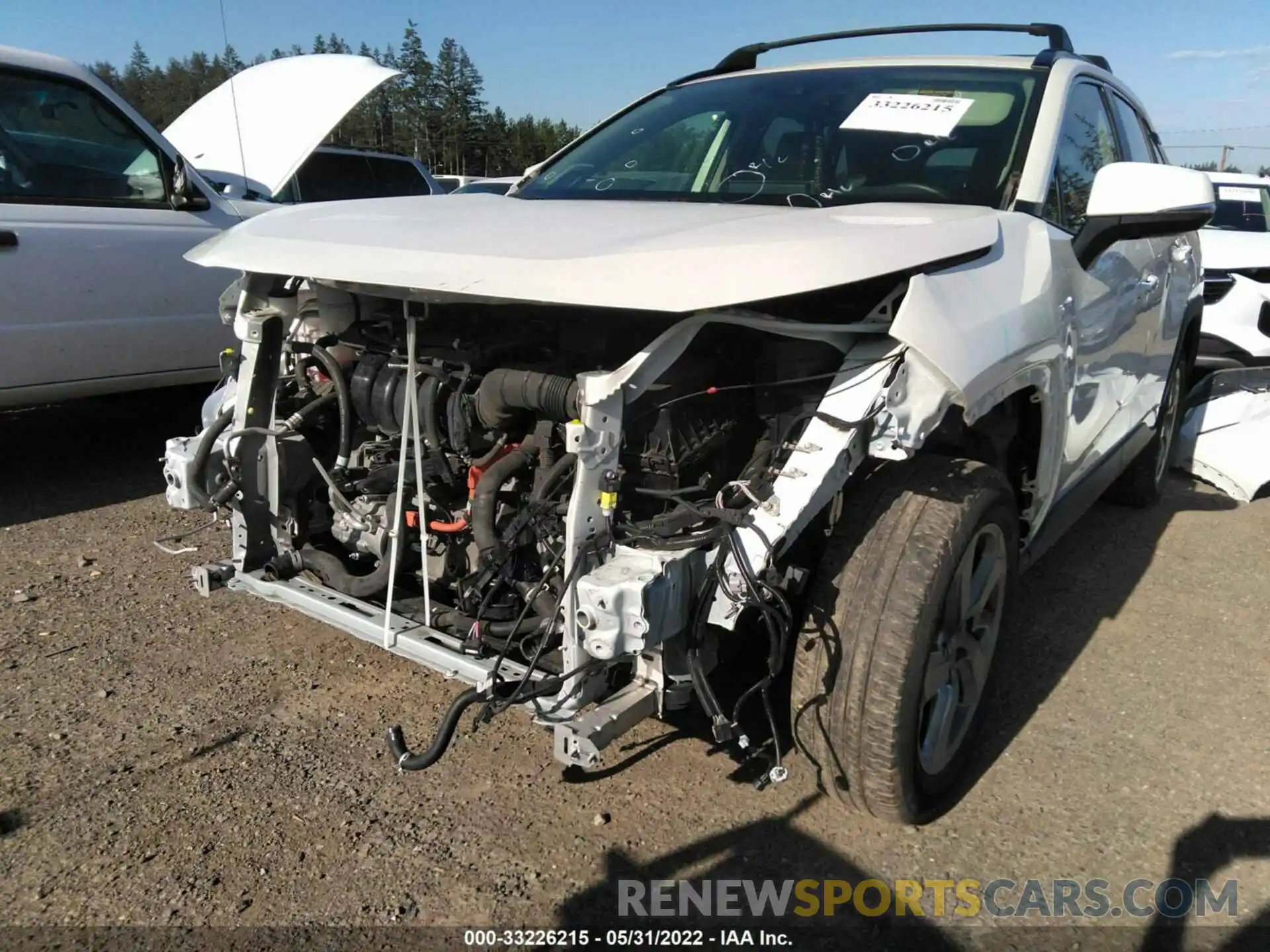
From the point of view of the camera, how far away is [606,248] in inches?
80.7

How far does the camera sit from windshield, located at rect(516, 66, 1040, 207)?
2.82 m

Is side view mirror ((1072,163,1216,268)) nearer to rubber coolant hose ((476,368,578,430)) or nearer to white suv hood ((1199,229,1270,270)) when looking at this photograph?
rubber coolant hose ((476,368,578,430))

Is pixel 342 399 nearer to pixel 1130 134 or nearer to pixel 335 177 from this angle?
pixel 1130 134

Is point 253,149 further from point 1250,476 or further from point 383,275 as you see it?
point 1250,476

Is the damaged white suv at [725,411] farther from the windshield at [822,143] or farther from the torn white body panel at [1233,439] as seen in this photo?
the torn white body panel at [1233,439]

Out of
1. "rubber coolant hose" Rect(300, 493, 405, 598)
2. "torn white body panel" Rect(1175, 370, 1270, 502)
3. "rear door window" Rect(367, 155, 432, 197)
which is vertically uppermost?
"rear door window" Rect(367, 155, 432, 197)

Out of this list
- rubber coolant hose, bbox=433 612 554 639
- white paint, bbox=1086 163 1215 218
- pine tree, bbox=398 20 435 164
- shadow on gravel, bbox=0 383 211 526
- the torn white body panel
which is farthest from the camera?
pine tree, bbox=398 20 435 164

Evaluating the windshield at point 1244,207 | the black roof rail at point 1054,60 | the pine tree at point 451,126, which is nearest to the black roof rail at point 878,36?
the black roof rail at point 1054,60

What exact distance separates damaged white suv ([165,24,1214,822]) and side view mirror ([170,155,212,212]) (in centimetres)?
232

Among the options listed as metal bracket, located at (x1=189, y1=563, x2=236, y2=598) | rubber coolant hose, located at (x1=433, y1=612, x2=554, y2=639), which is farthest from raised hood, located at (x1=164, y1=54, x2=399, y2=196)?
rubber coolant hose, located at (x1=433, y1=612, x2=554, y2=639)

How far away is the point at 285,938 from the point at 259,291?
67.3 inches

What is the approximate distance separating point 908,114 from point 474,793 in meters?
2.39

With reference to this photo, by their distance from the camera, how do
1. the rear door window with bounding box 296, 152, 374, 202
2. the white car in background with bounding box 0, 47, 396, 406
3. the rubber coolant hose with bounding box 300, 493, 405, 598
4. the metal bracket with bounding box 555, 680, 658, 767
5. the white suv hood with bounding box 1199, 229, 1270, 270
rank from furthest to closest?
1. the rear door window with bounding box 296, 152, 374, 202
2. the white suv hood with bounding box 1199, 229, 1270, 270
3. the white car in background with bounding box 0, 47, 396, 406
4. the rubber coolant hose with bounding box 300, 493, 405, 598
5. the metal bracket with bounding box 555, 680, 658, 767

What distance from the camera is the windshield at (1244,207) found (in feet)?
28.5
